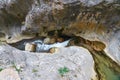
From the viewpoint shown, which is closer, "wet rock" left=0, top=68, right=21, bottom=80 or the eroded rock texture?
"wet rock" left=0, top=68, right=21, bottom=80

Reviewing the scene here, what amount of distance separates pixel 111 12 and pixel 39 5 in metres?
1.88

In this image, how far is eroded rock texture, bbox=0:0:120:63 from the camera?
541 cm

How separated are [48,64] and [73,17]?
5.97 feet

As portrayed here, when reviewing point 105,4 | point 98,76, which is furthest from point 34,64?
point 105,4

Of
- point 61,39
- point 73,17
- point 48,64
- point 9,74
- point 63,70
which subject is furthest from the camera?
point 61,39

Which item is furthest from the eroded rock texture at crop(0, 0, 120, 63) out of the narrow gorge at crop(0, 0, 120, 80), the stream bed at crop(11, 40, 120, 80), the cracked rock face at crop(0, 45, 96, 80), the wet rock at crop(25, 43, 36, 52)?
the cracked rock face at crop(0, 45, 96, 80)

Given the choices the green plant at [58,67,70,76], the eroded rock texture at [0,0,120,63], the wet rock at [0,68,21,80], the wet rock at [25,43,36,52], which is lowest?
the wet rock at [25,43,36,52]

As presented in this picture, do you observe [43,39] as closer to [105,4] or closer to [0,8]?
[0,8]

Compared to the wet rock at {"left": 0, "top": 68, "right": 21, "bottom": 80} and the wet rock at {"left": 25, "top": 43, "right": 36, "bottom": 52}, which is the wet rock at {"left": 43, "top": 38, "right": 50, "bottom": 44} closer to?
the wet rock at {"left": 25, "top": 43, "right": 36, "bottom": 52}

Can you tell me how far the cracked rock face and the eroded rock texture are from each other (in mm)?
1009

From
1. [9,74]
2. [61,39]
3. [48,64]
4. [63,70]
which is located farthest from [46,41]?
[9,74]

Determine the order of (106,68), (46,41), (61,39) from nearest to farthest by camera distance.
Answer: (106,68) → (61,39) → (46,41)

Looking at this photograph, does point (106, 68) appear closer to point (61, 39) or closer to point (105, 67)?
point (105, 67)

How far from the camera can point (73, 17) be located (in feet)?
19.4
